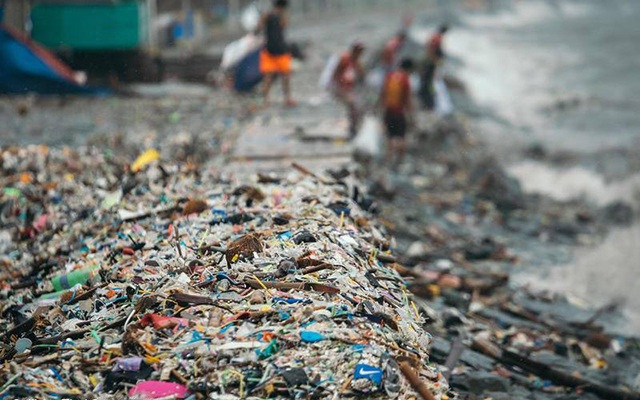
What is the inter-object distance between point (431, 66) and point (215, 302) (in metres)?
11.0

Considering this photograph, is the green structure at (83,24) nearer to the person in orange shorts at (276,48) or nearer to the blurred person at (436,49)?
Result: the person in orange shorts at (276,48)

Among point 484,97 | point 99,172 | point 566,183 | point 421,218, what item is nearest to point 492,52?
point 484,97

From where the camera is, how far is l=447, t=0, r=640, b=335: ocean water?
8.53 meters

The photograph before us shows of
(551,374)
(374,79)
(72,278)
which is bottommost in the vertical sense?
(551,374)

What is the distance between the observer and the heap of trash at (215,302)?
2.95m

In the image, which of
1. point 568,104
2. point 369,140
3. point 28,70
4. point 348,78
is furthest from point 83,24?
point 568,104

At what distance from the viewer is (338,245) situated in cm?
414

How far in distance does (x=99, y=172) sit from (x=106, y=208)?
1.63 m

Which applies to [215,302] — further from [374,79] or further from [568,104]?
[568,104]

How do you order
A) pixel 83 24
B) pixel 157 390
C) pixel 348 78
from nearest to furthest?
pixel 157 390, pixel 348 78, pixel 83 24

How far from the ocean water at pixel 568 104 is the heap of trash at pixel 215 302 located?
3652mm

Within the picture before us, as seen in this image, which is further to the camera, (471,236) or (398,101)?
(398,101)

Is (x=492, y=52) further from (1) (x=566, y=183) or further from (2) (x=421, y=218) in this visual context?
(2) (x=421, y=218)

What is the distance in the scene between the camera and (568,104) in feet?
96.7
